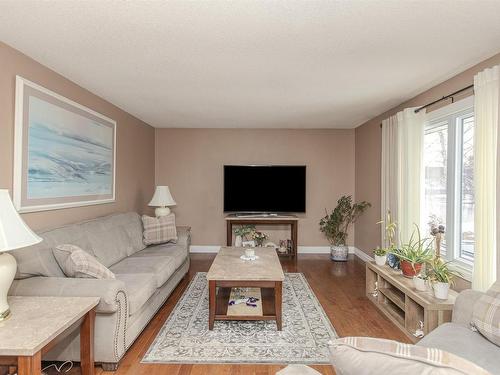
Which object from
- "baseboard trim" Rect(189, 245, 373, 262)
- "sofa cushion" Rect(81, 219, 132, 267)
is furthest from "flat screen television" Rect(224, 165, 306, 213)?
"sofa cushion" Rect(81, 219, 132, 267)

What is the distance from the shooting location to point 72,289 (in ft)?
6.85

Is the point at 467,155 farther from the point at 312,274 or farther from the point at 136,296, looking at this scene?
the point at 136,296

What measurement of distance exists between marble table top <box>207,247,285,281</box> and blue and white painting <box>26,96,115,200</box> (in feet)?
5.62

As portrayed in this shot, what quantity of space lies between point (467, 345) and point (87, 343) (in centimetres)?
221

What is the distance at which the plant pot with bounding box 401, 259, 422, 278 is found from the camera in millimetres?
2916

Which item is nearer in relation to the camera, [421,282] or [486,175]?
[486,175]

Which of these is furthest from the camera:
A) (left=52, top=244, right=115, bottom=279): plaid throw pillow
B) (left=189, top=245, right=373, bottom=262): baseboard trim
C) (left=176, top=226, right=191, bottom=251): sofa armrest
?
(left=189, top=245, right=373, bottom=262): baseboard trim

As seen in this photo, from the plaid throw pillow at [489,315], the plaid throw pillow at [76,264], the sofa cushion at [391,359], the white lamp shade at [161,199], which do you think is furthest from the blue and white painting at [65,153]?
the plaid throw pillow at [489,315]

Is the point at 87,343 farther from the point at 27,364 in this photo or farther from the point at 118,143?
the point at 118,143

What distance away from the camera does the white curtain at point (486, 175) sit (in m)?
2.39

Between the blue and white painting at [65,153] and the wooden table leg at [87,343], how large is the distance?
4.36ft

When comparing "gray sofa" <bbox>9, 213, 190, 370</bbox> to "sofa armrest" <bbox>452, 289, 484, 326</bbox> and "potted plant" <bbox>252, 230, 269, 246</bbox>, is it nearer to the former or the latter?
"potted plant" <bbox>252, 230, 269, 246</bbox>

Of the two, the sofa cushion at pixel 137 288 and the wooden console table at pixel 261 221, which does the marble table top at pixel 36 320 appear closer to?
the sofa cushion at pixel 137 288

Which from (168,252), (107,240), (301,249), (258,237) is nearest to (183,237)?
(168,252)
